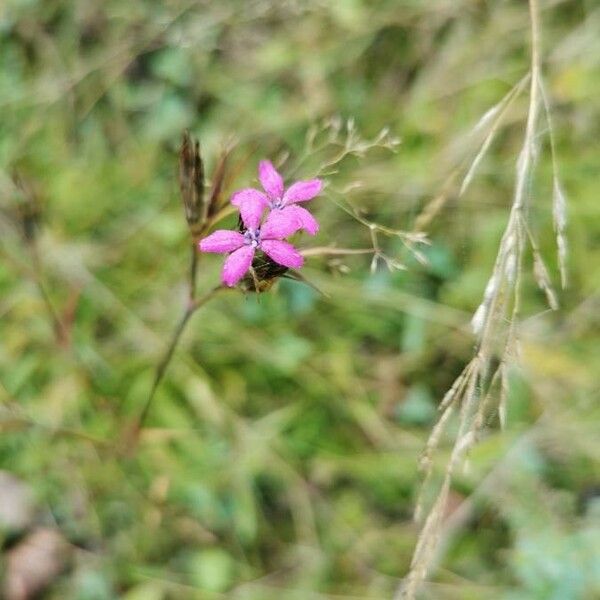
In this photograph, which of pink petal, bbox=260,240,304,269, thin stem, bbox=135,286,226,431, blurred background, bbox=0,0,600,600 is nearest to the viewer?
pink petal, bbox=260,240,304,269

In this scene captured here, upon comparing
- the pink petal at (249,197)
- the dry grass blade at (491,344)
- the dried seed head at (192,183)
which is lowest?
the dry grass blade at (491,344)

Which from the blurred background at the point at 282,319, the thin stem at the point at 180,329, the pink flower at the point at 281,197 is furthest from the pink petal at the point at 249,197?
the blurred background at the point at 282,319

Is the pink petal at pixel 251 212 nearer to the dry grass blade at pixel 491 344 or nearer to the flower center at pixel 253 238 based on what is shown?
the flower center at pixel 253 238

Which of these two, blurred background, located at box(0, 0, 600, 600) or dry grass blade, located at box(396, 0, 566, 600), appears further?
blurred background, located at box(0, 0, 600, 600)

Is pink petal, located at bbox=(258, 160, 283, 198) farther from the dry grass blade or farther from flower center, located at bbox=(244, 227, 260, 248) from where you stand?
the dry grass blade

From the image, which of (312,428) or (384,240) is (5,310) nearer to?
(312,428)

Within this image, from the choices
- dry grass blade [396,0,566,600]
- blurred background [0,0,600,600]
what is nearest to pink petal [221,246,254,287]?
dry grass blade [396,0,566,600]
